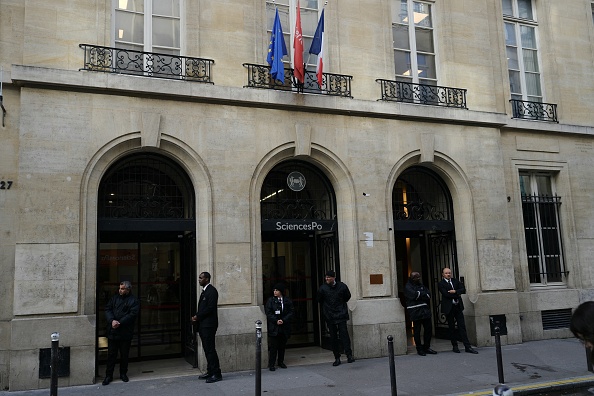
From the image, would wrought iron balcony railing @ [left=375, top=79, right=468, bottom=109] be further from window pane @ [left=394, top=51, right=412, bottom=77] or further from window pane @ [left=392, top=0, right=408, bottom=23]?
window pane @ [left=392, top=0, right=408, bottom=23]

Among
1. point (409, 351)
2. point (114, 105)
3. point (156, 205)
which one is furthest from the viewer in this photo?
point (409, 351)

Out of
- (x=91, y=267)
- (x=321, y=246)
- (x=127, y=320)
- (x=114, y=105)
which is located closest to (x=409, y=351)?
(x=321, y=246)

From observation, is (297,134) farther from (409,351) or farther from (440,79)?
(409,351)

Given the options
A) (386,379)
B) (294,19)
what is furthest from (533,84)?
(386,379)

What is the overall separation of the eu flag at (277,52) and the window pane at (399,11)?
3.77 meters

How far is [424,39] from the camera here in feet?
46.1

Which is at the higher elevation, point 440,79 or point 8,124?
point 440,79

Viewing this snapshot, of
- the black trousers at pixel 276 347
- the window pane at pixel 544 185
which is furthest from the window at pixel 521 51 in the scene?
the black trousers at pixel 276 347

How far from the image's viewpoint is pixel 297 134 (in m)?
11.8

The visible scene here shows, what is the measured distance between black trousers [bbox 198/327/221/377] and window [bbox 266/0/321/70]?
6369mm

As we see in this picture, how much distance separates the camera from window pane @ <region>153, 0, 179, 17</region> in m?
11.4

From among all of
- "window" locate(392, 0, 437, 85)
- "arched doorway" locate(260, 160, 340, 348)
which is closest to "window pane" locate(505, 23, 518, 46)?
"window" locate(392, 0, 437, 85)

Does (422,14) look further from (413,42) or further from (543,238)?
(543,238)

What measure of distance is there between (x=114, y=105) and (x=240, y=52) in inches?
117
